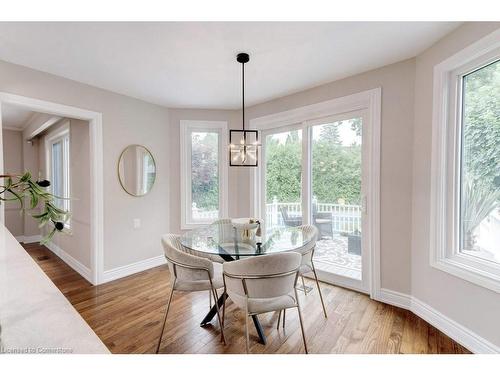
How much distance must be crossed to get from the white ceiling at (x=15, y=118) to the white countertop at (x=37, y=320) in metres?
4.13

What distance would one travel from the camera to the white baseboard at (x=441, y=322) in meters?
1.70

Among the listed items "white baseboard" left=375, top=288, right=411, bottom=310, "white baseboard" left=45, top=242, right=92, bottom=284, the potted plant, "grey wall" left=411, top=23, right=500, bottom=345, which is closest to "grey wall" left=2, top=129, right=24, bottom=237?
"white baseboard" left=45, top=242, right=92, bottom=284

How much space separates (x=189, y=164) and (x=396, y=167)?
2.84 metres

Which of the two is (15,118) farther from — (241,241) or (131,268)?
(241,241)

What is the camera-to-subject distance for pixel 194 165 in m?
3.83

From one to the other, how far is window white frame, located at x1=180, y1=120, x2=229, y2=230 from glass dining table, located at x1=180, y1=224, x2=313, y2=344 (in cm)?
125

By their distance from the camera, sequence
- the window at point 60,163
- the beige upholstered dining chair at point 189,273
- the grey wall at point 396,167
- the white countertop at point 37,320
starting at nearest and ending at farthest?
1. the white countertop at point 37,320
2. the beige upholstered dining chair at point 189,273
3. the grey wall at point 396,167
4. the window at point 60,163

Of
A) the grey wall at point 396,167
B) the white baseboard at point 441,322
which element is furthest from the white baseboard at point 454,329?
the grey wall at point 396,167

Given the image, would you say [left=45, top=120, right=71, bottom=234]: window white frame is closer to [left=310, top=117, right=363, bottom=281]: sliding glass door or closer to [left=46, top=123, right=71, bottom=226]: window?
[left=46, top=123, right=71, bottom=226]: window

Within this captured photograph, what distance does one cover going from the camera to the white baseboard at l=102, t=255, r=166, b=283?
10.1ft

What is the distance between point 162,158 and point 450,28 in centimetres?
353

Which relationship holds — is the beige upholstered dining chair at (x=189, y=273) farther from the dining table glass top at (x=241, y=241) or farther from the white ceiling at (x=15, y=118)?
the white ceiling at (x=15, y=118)
